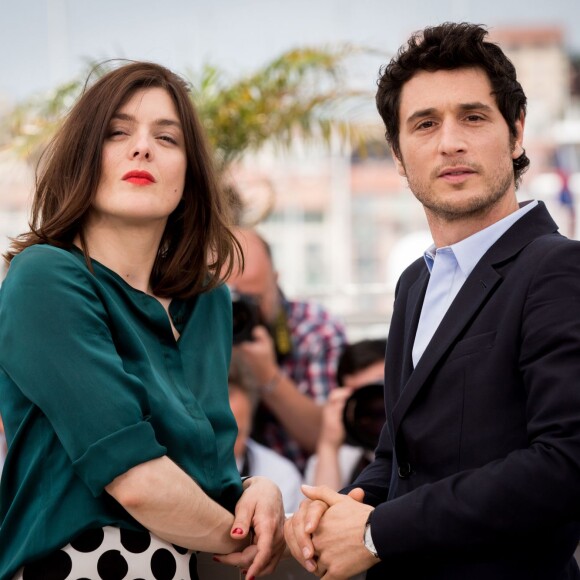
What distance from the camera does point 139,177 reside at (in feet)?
5.94

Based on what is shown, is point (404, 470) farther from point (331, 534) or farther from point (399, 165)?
point (399, 165)

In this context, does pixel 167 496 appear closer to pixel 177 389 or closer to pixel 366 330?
pixel 177 389

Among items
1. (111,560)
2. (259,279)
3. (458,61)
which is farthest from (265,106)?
(111,560)

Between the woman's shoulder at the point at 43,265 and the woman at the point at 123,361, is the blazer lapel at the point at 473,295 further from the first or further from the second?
the woman's shoulder at the point at 43,265

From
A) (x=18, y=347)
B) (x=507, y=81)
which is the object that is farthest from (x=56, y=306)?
(x=507, y=81)

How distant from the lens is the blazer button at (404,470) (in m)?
1.66

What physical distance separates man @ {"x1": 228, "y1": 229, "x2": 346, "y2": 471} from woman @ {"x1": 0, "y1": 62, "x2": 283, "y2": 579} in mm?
1518

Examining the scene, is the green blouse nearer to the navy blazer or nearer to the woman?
the woman

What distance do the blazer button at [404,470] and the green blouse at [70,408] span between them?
0.33m

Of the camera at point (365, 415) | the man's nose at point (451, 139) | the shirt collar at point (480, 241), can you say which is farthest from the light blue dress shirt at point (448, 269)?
the camera at point (365, 415)

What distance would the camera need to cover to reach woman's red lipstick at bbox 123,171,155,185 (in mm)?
1800

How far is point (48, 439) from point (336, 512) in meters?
0.48

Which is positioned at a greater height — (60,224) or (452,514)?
(60,224)

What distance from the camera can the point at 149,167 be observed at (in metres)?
1.82
